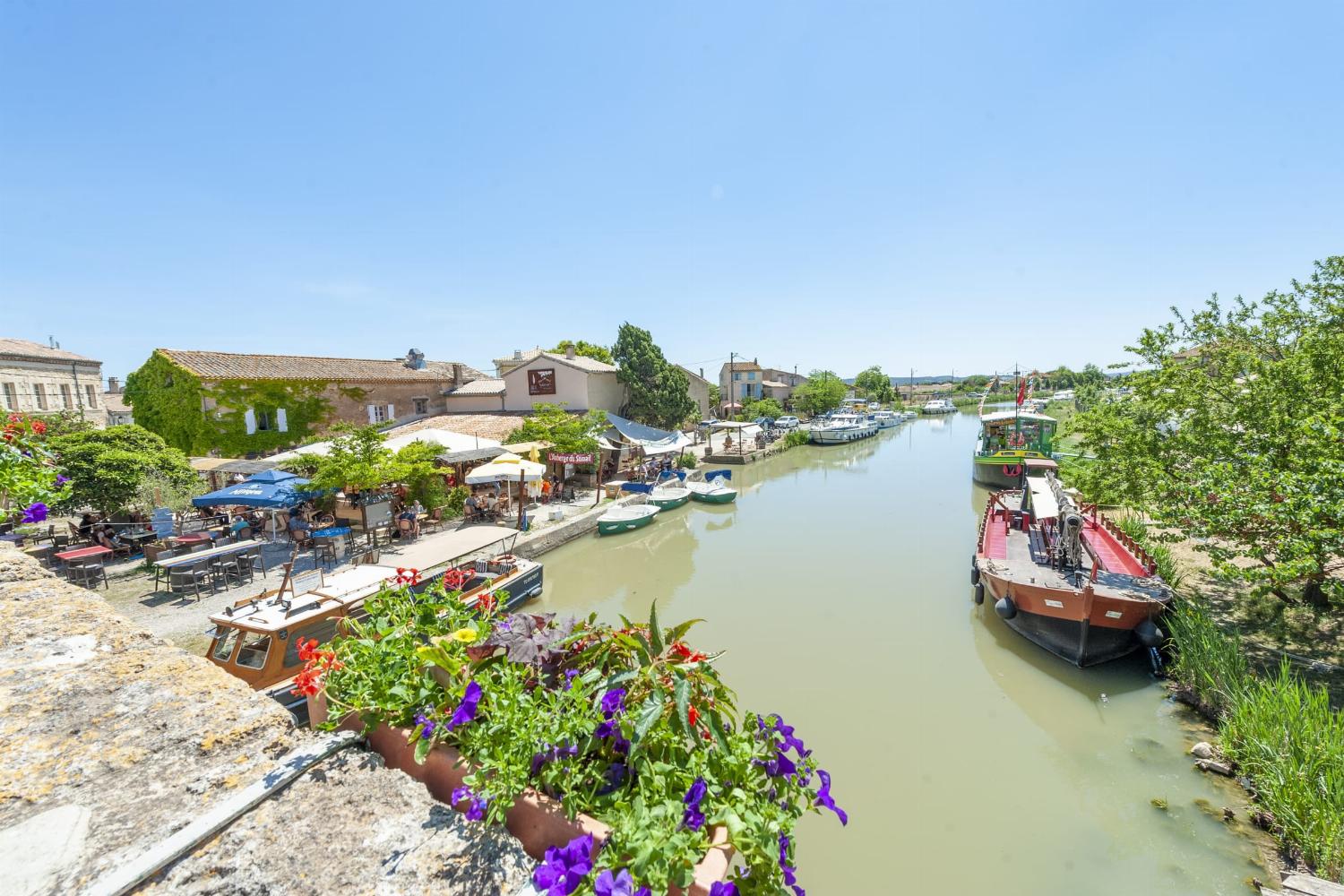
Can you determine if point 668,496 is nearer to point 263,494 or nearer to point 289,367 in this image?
point 263,494

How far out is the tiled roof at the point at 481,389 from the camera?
2908 cm

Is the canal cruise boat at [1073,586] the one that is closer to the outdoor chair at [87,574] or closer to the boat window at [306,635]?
the boat window at [306,635]

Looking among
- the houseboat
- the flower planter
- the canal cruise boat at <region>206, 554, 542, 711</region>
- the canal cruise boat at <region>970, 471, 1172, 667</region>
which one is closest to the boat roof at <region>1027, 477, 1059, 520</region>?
the canal cruise boat at <region>970, 471, 1172, 667</region>

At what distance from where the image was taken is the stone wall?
150cm

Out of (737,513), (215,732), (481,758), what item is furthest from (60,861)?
(737,513)

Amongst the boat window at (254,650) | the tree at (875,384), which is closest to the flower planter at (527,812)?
the boat window at (254,650)

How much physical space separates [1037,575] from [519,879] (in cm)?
1132

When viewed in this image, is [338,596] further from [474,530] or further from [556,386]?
[556,386]

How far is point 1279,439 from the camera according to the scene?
25.4ft

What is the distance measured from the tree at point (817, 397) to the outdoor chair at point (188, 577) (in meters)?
58.4

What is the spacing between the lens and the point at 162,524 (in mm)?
12656

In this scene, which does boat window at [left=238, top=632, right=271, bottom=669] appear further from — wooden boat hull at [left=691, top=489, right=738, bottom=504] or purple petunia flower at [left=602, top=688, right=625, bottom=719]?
wooden boat hull at [left=691, top=489, right=738, bottom=504]

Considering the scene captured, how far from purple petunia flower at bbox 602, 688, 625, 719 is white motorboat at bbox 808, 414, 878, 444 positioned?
4386cm

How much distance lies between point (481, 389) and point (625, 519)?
50.9 ft
